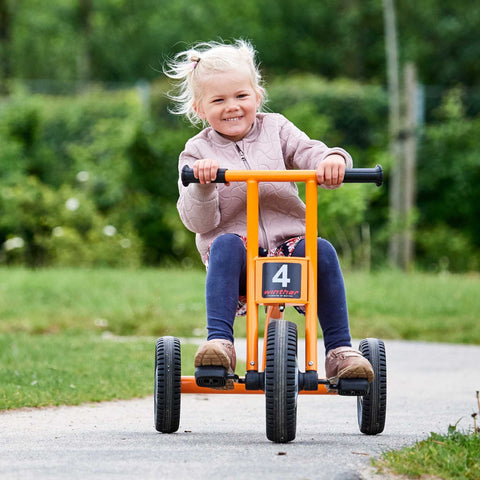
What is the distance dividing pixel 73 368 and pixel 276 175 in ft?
9.32

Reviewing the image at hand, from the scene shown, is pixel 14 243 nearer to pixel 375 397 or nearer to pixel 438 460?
pixel 375 397

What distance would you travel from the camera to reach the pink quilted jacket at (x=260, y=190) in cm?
413

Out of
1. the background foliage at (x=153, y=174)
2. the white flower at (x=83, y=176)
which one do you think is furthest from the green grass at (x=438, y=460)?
the white flower at (x=83, y=176)

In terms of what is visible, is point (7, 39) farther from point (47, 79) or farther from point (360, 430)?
point (360, 430)

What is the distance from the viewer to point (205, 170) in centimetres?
392

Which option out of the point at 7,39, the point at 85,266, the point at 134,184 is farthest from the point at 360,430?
the point at 7,39

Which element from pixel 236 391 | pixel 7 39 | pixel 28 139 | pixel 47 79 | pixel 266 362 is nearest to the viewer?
pixel 266 362

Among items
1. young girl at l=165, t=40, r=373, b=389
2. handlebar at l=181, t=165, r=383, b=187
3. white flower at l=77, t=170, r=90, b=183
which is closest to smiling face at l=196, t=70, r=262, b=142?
young girl at l=165, t=40, r=373, b=389

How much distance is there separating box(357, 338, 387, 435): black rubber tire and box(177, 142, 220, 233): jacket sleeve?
83cm

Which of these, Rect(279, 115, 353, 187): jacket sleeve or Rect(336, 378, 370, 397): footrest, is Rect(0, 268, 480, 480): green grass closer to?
Rect(336, 378, 370, 397): footrest

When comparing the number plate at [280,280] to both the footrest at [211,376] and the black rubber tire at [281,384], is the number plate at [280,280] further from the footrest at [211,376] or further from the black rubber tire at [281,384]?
the footrest at [211,376]

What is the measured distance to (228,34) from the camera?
25125mm

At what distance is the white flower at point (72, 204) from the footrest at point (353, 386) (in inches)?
366

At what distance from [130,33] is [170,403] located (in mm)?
25131
